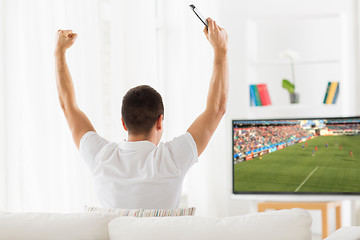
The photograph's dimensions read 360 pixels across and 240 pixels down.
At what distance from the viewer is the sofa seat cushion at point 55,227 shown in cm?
148

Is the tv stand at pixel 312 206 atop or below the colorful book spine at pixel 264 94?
below

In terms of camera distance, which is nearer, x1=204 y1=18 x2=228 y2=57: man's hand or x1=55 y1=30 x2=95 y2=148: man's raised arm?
x1=204 y1=18 x2=228 y2=57: man's hand

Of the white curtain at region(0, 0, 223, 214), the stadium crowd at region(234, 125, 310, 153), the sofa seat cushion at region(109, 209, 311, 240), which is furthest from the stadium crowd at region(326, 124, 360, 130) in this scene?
the sofa seat cushion at region(109, 209, 311, 240)

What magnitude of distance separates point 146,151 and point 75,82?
6.68 ft

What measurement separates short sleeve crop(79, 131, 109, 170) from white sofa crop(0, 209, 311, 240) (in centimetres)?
40

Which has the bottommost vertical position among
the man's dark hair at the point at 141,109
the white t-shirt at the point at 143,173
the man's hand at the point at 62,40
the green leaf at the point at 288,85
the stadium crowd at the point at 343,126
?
the white t-shirt at the point at 143,173

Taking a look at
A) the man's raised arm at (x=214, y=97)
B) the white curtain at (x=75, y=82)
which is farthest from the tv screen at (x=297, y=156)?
the man's raised arm at (x=214, y=97)

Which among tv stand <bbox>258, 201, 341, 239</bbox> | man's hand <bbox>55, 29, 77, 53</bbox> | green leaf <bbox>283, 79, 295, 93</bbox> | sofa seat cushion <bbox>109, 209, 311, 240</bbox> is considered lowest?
tv stand <bbox>258, 201, 341, 239</bbox>

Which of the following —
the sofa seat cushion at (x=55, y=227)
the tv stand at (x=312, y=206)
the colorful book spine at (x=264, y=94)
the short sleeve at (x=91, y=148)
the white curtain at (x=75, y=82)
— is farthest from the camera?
the colorful book spine at (x=264, y=94)

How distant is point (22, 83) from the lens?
3.50 meters

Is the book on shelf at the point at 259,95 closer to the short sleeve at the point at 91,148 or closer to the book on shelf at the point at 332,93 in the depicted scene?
the book on shelf at the point at 332,93

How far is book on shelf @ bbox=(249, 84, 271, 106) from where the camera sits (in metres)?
4.84

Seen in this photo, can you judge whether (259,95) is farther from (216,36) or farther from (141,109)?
(141,109)

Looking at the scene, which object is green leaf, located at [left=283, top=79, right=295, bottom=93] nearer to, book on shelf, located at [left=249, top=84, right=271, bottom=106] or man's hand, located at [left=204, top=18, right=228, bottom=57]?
book on shelf, located at [left=249, top=84, right=271, bottom=106]
